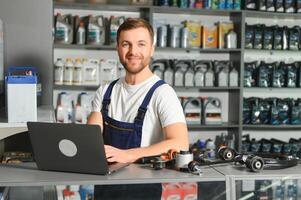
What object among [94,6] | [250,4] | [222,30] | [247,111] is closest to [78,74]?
[94,6]

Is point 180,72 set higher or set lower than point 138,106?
higher

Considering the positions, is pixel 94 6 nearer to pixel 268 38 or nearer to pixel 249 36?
pixel 249 36

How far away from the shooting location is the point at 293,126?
5.51 metres

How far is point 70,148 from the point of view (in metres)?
1.57

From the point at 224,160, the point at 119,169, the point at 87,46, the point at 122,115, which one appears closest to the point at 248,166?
the point at 224,160

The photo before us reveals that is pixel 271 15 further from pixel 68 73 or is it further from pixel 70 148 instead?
pixel 70 148

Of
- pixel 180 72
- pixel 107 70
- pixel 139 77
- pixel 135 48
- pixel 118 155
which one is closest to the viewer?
pixel 118 155

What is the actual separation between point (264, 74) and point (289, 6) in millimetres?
875

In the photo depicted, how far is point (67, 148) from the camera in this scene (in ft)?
5.18

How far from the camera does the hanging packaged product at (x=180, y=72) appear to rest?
5.23m

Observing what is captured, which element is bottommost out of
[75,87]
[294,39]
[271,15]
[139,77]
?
[75,87]

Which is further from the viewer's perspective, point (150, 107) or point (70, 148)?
point (150, 107)

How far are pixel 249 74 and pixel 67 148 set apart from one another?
163 inches

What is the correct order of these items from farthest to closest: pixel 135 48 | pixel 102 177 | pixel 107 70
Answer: pixel 107 70
pixel 135 48
pixel 102 177
